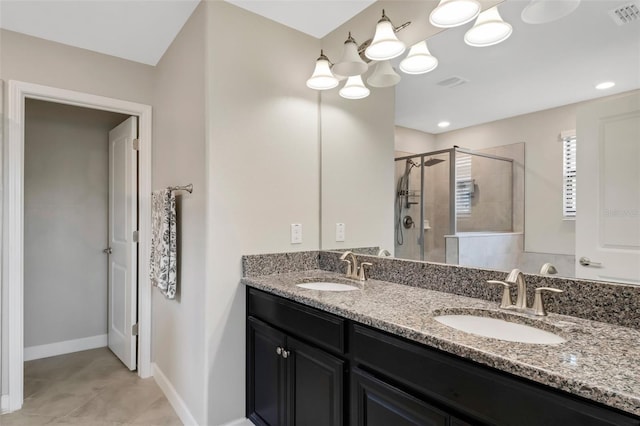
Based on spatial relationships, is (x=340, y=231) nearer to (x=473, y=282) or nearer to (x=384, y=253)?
(x=384, y=253)

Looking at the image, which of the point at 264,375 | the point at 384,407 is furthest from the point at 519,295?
the point at 264,375

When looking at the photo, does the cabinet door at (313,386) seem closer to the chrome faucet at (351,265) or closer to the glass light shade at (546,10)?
the chrome faucet at (351,265)

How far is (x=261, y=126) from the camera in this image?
206 centimetres

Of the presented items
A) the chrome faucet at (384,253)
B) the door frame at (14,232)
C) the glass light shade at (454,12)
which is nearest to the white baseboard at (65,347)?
the door frame at (14,232)

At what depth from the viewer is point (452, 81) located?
1.67 meters

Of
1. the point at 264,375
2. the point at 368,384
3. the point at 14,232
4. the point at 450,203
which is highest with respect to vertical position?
the point at 450,203

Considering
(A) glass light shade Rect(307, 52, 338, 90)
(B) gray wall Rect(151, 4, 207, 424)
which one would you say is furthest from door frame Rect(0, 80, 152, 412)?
(A) glass light shade Rect(307, 52, 338, 90)

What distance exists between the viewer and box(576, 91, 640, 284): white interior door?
1.09 metres

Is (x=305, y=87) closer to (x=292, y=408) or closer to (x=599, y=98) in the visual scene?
(x=599, y=98)

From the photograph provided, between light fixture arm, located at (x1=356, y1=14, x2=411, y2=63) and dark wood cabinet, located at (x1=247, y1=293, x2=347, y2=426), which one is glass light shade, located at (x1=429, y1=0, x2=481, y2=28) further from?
dark wood cabinet, located at (x1=247, y1=293, x2=347, y2=426)

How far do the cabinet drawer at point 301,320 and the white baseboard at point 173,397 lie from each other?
76 cm

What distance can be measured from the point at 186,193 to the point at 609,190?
6.62 ft

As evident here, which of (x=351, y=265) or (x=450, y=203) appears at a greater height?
(x=450, y=203)

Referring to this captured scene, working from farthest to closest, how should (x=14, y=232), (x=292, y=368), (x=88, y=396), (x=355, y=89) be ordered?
(x=88, y=396) → (x=14, y=232) → (x=355, y=89) → (x=292, y=368)
